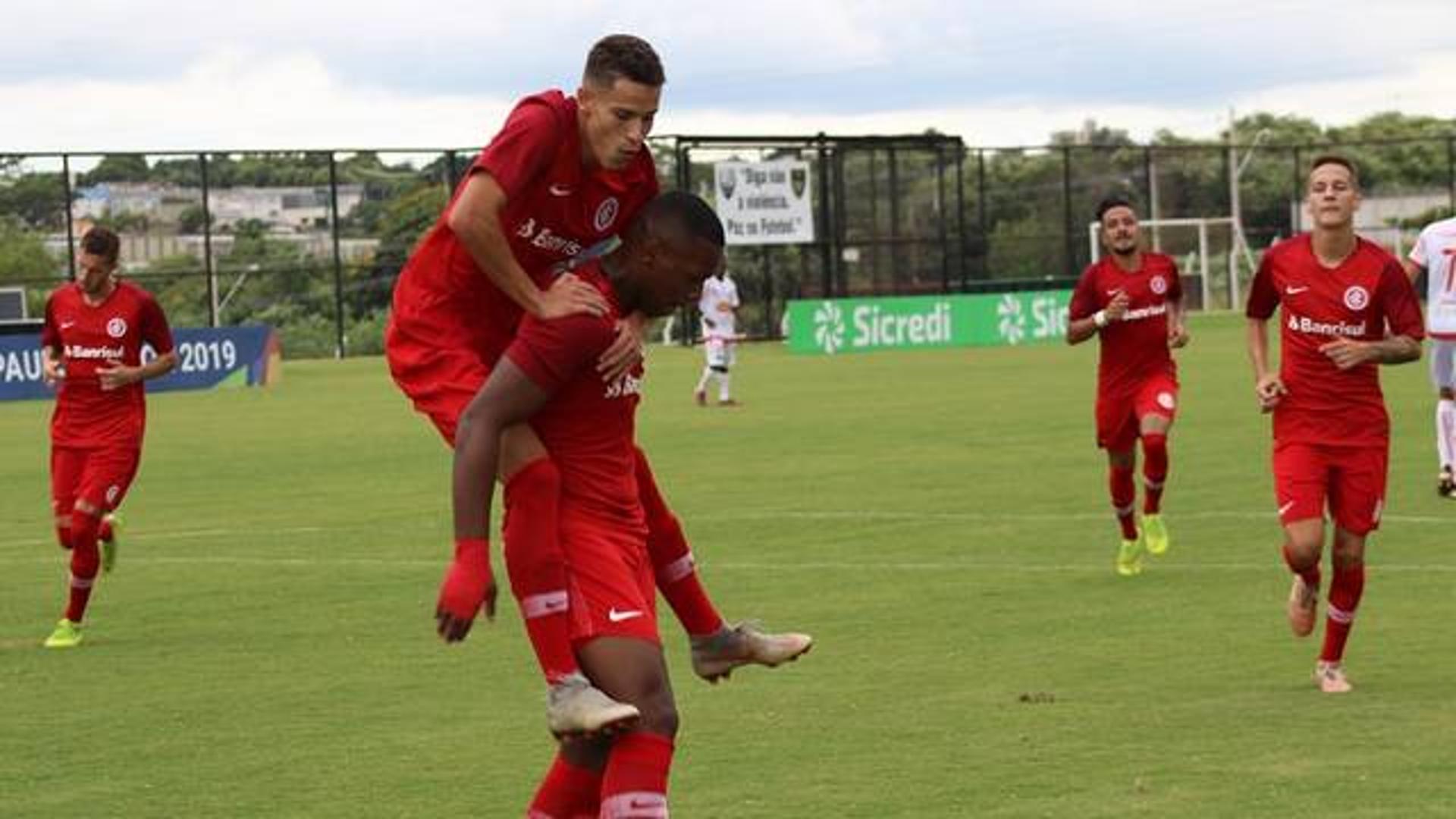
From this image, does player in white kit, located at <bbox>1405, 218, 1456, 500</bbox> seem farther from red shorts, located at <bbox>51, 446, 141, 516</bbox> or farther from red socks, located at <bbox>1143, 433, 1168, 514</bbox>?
red shorts, located at <bbox>51, 446, 141, 516</bbox>

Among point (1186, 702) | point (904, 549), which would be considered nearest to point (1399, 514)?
point (904, 549)

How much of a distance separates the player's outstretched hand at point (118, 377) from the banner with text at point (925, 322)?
46050 mm

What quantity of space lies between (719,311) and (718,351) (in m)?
0.60

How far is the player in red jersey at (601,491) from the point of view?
779cm

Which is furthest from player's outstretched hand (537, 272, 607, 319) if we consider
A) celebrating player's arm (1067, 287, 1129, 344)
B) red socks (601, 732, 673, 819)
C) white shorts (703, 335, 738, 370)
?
white shorts (703, 335, 738, 370)

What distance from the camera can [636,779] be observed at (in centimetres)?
777

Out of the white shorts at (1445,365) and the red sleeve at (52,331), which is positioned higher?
the red sleeve at (52,331)

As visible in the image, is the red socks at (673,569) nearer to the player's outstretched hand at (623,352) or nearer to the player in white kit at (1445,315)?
the player's outstretched hand at (623,352)

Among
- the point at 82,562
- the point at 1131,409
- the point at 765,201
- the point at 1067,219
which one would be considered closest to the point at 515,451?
the point at 82,562

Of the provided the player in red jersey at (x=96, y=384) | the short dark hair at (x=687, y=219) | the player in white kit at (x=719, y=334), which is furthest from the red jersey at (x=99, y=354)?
the player in white kit at (x=719, y=334)

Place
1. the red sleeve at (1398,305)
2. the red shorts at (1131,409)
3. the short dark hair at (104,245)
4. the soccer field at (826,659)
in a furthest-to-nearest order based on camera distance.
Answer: the red shorts at (1131,409), the short dark hair at (104,245), the red sleeve at (1398,305), the soccer field at (826,659)

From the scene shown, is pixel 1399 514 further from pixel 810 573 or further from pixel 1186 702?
pixel 1186 702

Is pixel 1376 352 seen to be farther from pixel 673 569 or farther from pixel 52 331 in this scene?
pixel 52 331

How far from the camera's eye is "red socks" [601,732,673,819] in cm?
776
